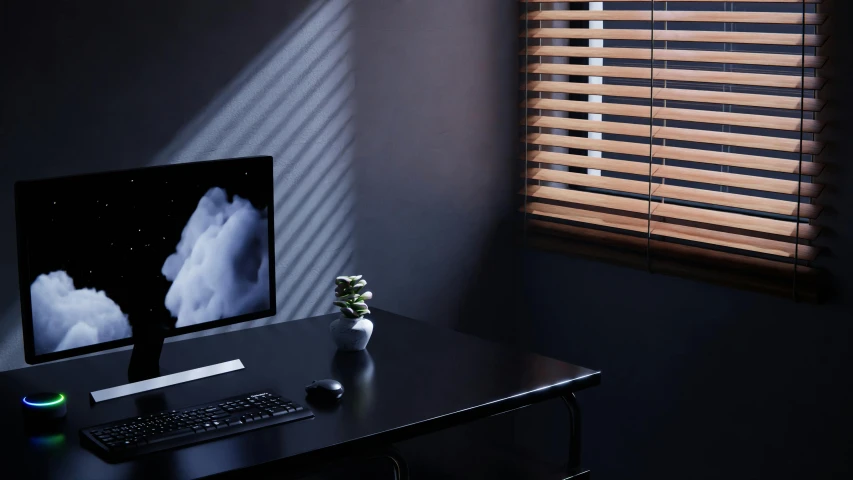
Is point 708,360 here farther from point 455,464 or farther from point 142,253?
point 142,253

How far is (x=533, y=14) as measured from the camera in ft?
10.2

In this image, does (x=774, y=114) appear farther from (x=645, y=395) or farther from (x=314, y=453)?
(x=314, y=453)

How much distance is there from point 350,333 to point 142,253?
0.50 m

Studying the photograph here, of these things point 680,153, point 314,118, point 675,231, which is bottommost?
point 675,231

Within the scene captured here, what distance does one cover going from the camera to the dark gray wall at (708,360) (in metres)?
2.48

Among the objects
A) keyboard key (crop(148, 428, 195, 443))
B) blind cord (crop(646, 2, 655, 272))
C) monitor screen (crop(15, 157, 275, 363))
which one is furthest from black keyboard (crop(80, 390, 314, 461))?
blind cord (crop(646, 2, 655, 272))

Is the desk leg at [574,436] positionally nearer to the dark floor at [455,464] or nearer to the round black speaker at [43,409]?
the dark floor at [455,464]

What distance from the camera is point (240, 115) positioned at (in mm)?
2613

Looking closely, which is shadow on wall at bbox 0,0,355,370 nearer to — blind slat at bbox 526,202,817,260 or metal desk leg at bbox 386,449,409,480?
blind slat at bbox 526,202,817,260

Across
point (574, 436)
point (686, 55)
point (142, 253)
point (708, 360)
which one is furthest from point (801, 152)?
point (142, 253)

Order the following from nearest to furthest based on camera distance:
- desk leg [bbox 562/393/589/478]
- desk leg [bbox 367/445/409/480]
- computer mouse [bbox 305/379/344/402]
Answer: desk leg [bbox 367/445/409/480]
computer mouse [bbox 305/379/344/402]
desk leg [bbox 562/393/589/478]

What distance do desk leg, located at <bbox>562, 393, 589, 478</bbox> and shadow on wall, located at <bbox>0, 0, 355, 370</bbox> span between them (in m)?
0.97

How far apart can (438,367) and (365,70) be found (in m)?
1.04

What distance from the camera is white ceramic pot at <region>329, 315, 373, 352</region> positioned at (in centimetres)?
226
